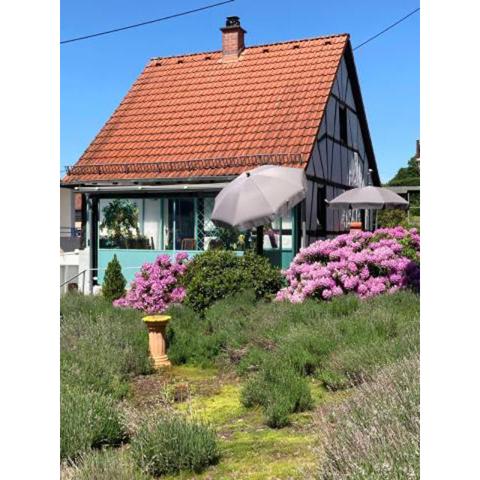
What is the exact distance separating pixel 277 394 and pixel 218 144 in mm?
11301

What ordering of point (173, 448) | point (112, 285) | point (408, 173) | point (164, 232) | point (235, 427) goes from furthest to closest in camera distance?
point (408, 173), point (164, 232), point (112, 285), point (235, 427), point (173, 448)

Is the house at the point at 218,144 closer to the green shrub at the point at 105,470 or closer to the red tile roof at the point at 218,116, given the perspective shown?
the red tile roof at the point at 218,116

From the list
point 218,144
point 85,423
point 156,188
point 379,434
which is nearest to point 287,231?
point 218,144

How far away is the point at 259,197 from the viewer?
1048 cm

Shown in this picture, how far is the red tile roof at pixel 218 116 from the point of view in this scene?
15.0 m

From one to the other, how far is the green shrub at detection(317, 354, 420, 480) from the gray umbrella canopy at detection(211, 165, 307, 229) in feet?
20.4

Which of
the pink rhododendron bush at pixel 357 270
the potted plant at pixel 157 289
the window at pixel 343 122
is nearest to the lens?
the pink rhododendron bush at pixel 357 270

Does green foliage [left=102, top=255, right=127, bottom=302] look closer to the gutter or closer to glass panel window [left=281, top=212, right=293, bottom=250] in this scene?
the gutter

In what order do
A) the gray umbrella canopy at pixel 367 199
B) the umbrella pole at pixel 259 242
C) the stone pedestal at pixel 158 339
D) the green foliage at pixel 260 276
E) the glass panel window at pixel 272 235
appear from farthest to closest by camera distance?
1. the gray umbrella canopy at pixel 367 199
2. the glass panel window at pixel 272 235
3. the umbrella pole at pixel 259 242
4. the green foliage at pixel 260 276
5. the stone pedestal at pixel 158 339

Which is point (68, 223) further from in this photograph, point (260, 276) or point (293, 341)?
point (293, 341)

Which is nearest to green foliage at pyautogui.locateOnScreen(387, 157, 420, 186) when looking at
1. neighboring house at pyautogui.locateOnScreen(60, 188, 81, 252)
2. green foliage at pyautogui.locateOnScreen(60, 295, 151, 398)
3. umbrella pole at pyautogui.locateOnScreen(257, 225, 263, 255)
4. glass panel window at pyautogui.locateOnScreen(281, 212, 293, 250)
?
neighboring house at pyautogui.locateOnScreen(60, 188, 81, 252)

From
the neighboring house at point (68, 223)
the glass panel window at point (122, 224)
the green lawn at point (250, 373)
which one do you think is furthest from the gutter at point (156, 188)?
the neighboring house at point (68, 223)
